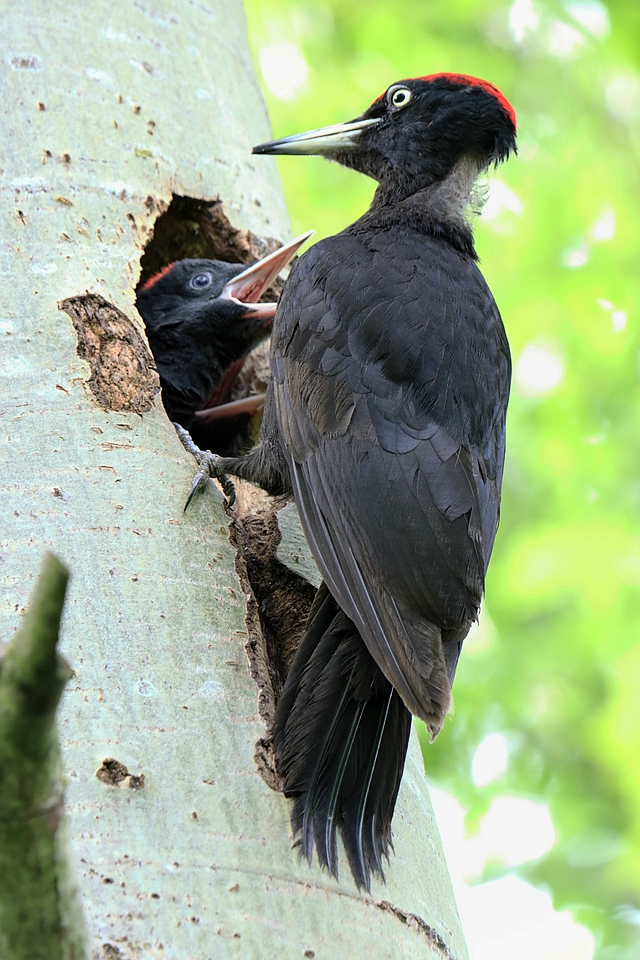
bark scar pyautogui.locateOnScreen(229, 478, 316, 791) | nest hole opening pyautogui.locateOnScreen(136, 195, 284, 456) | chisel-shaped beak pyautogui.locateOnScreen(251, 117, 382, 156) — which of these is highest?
chisel-shaped beak pyautogui.locateOnScreen(251, 117, 382, 156)

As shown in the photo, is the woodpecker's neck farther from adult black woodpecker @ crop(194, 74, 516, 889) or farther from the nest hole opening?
the nest hole opening

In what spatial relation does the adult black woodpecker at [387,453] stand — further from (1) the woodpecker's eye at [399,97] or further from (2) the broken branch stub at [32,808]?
(2) the broken branch stub at [32,808]

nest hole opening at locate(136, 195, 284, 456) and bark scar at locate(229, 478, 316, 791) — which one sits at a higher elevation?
nest hole opening at locate(136, 195, 284, 456)

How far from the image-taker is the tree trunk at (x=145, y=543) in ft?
5.15

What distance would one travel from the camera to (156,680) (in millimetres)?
1781

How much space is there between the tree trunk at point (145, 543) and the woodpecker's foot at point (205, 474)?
25mm

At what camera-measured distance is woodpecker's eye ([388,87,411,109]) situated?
336cm

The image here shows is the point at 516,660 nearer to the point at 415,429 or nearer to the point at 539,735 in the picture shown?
the point at 539,735

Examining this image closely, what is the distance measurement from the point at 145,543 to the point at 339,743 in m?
0.52

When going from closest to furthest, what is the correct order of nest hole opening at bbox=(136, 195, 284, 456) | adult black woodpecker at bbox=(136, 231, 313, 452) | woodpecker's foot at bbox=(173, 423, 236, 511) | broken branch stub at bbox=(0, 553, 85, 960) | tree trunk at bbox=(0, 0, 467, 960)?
broken branch stub at bbox=(0, 553, 85, 960), tree trunk at bbox=(0, 0, 467, 960), woodpecker's foot at bbox=(173, 423, 236, 511), nest hole opening at bbox=(136, 195, 284, 456), adult black woodpecker at bbox=(136, 231, 313, 452)

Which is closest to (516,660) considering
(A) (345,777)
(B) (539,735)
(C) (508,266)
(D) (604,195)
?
(B) (539,735)

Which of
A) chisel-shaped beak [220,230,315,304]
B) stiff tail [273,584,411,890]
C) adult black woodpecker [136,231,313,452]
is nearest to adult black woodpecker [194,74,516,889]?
stiff tail [273,584,411,890]

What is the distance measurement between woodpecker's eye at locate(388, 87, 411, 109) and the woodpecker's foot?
1.42m

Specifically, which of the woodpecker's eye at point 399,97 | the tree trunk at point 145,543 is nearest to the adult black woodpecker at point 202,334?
the tree trunk at point 145,543
